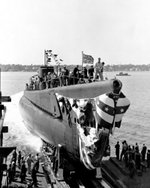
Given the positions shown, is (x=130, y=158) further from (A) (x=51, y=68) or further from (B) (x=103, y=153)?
(A) (x=51, y=68)

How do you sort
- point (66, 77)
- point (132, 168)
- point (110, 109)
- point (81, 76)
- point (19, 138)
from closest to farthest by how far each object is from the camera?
1. point (110, 109)
2. point (132, 168)
3. point (81, 76)
4. point (66, 77)
5. point (19, 138)

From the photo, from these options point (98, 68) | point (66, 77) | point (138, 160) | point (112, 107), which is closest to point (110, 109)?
point (112, 107)

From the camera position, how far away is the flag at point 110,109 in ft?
36.3

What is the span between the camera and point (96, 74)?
14719 mm

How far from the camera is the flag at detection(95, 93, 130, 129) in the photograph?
11.1 m

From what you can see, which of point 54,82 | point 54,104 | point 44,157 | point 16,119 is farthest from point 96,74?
point 16,119

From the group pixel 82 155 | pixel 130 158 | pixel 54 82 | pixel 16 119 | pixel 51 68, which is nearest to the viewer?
pixel 82 155

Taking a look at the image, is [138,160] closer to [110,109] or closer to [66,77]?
[66,77]

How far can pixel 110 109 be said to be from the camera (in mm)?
11016

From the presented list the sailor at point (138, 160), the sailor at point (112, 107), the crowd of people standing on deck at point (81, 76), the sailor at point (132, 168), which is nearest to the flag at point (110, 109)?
the sailor at point (112, 107)

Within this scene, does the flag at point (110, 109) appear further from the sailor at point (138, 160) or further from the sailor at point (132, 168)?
the sailor at point (138, 160)

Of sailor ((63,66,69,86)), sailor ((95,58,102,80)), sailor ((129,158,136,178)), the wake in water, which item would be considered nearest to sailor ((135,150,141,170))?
sailor ((129,158,136,178))

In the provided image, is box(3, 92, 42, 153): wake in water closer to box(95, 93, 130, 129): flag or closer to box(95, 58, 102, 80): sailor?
box(95, 58, 102, 80): sailor

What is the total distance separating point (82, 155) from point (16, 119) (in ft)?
85.6
